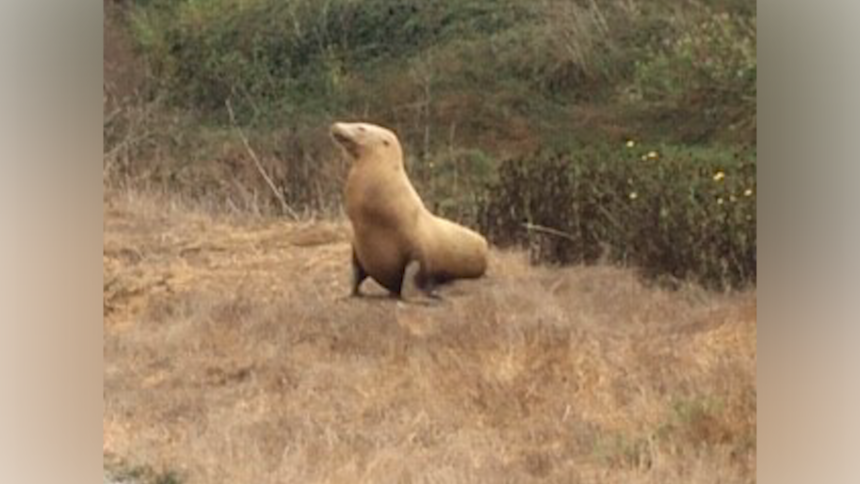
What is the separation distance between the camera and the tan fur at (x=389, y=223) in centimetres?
434

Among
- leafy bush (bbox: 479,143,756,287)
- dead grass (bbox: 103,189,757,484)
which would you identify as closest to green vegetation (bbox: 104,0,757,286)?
leafy bush (bbox: 479,143,756,287)

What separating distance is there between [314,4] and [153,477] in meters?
1.12

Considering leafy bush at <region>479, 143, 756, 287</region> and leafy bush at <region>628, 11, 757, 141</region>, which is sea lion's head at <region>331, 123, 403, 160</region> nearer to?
leafy bush at <region>479, 143, 756, 287</region>

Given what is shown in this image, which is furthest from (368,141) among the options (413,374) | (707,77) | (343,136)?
(707,77)

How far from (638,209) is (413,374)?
624 mm

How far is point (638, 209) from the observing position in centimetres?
435

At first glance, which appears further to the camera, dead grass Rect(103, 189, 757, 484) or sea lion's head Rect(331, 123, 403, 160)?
sea lion's head Rect(331, 123, 403, 160)

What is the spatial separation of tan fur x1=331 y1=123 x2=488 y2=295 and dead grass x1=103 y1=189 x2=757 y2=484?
0.07 metres

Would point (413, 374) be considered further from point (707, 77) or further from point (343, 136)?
point (707, 77)

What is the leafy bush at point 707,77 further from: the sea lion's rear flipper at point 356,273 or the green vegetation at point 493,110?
the sea lion's rear flipper at point 356,273

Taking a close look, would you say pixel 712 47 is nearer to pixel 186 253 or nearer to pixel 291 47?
pixel 291 47

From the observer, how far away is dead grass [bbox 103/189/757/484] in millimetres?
4242
